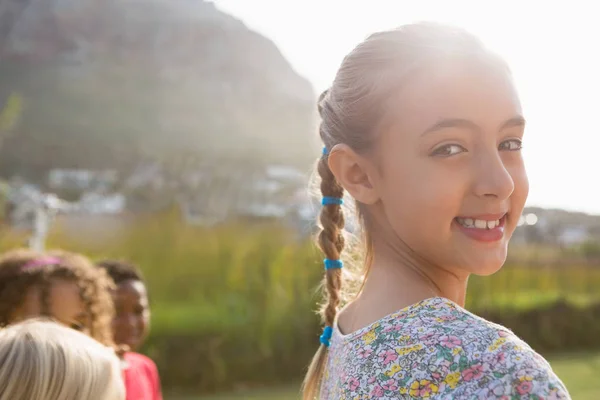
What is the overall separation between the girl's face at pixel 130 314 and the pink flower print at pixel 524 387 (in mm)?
2794

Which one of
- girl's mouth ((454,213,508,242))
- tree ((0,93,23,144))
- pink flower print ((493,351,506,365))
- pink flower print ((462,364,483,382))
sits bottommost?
pink flower print ((462,364,483,382))

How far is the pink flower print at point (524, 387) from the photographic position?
2.96ft

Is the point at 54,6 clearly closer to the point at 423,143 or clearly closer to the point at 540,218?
the point at 540,218

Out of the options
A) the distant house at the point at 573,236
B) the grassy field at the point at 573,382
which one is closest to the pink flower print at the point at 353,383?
the grassy field at the point at 573,382


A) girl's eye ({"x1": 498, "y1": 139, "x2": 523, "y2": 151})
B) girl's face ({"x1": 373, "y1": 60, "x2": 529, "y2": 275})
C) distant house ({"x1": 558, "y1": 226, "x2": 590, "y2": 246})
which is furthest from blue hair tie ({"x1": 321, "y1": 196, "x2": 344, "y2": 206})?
distant house ({"x1": 558, "y1": 226, "x2": 590, "y2": 246})

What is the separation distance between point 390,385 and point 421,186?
33 centimetres

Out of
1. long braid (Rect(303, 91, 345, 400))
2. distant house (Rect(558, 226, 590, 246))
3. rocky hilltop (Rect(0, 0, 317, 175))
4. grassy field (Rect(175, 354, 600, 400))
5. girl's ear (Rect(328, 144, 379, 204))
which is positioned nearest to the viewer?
girl's ear (Rect(328, 144, 379, 204))

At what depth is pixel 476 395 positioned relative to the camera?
930 millimetres

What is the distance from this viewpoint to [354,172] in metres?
1.28

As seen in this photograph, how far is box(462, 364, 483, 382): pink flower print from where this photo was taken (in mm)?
944

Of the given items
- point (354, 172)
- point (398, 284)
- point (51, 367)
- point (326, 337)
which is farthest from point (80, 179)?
point (398, 284)

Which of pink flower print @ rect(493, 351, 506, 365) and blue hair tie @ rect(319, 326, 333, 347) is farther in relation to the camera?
blue hair tie @ rect(319, 326, 333, 347)

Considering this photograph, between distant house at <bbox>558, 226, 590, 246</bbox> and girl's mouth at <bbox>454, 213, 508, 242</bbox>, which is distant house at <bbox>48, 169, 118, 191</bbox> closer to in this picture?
distant house at <bbox>558, 226, 590, 246</bbox>

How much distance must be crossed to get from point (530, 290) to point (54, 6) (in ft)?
23.4
